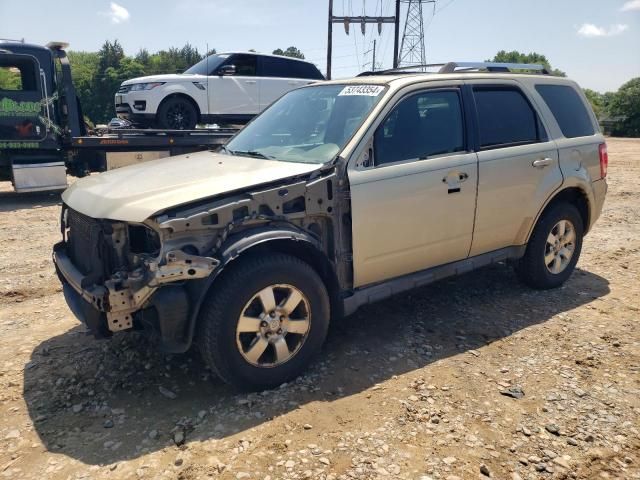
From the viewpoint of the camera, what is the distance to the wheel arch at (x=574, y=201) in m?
4.82

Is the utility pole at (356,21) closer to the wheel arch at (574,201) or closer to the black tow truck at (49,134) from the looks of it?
the black tow truck at (49,134)

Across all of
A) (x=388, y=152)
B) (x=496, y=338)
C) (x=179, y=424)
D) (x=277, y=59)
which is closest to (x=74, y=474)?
(x=179, y=424)

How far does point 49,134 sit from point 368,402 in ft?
29.7

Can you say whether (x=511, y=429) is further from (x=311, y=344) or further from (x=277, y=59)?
(x=277, y=59)

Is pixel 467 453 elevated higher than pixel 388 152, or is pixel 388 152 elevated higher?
pixel 388 152

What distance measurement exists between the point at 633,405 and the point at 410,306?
189 centimetres

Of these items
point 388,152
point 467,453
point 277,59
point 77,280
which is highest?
point 277,59

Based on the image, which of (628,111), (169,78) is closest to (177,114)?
(169,78)

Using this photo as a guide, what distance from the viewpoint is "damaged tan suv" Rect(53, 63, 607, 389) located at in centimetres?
303

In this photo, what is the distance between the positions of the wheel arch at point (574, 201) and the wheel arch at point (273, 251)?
2.17 meters

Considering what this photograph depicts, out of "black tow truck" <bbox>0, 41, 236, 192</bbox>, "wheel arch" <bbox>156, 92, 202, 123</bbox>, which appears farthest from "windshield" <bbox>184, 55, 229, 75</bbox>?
"black tow truck" <bbox>0, 41, 236, 192</bbox>

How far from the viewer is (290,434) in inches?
116

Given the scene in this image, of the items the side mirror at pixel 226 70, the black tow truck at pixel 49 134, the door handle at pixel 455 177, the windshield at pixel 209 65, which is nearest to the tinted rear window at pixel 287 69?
the side mirror at pixel 226 70

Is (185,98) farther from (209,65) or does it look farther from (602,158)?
(602,158)
